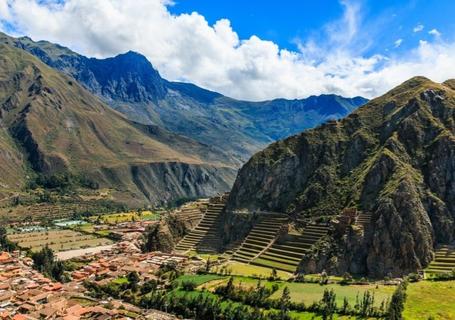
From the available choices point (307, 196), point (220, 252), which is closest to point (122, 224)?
point (220, 252)

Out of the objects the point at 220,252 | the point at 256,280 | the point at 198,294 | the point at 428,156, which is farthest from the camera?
the point at 220,252

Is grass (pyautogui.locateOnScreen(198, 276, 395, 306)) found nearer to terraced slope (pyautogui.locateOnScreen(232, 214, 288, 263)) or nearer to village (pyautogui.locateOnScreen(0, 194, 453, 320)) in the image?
village (pyautogui.locateOnScreen(0, 194, 453, 320))

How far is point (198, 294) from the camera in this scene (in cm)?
9144

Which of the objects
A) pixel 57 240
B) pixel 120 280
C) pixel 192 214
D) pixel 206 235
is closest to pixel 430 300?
pixel 120 280

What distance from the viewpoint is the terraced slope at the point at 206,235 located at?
13462 cm

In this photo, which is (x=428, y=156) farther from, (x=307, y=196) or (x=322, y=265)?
(x=322, y=265)

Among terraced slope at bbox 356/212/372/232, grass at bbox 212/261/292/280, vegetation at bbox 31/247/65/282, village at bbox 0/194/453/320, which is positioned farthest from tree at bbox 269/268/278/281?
vegetation at bbox 31/247/65/282

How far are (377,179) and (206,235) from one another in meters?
51.2

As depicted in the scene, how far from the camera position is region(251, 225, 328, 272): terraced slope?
109 m

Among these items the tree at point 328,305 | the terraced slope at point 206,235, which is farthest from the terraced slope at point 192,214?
the tree at point 328,305

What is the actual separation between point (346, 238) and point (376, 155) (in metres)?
29.3

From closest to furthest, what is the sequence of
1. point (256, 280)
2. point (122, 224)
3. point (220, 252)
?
point (256, 280) → point (220, 252) → point (122, 224)

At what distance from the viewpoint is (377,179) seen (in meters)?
117

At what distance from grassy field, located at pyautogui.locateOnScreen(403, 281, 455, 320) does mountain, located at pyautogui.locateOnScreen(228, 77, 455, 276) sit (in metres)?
11.3
